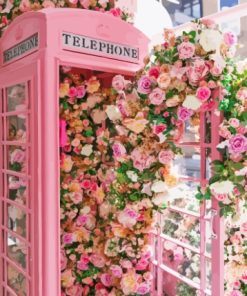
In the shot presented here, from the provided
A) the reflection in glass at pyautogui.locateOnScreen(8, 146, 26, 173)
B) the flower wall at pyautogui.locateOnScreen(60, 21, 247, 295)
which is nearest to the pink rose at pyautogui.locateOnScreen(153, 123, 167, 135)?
the flower wall at pyautogui.locateOnScreen(60, 21, 247, 295)

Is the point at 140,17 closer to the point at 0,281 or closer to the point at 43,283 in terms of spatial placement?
the point at 43,283

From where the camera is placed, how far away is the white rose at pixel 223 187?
7.84ft

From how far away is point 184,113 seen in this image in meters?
2.63

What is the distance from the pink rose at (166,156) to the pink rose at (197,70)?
539mm

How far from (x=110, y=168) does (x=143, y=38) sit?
1.19 metres

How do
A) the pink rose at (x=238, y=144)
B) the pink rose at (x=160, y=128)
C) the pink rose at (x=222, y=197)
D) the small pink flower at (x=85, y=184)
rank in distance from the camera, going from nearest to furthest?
the pink rose at (x=238, y=144), the pink rose at (x=222, y=197), the pink rose at (x=160, y=128), the small pink flower at (x=85, y=184)

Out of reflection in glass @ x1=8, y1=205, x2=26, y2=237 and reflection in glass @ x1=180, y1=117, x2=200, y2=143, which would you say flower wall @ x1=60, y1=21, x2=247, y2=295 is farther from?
reflection in glass @ x1=8, y1=205, x2=26, y2=237

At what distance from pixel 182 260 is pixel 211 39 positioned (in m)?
1.74

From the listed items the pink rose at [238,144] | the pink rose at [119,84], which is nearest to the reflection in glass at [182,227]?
the pink rose at [238,144]

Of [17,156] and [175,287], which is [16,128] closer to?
[17,156]

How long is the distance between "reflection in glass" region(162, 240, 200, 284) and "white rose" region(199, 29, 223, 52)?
5.15 ft

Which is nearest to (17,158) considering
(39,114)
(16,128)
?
(16,128)

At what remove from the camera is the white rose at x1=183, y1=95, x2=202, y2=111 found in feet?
8.26

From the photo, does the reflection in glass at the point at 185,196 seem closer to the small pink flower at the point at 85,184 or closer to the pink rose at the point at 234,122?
the pink rose at the point at 234,122
